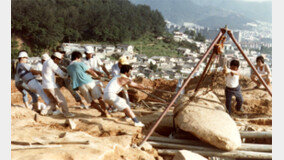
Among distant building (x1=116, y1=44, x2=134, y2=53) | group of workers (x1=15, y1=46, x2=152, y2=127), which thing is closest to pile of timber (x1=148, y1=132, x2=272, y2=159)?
group of workers (x1=15, y1=46, x2=152, y2=127)

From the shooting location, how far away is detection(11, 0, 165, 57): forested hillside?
60781 millimetres

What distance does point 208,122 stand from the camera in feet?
17.4

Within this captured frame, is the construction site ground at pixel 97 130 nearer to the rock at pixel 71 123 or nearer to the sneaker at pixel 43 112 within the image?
the rock at pixel 71 123

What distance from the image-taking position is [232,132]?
5.13m

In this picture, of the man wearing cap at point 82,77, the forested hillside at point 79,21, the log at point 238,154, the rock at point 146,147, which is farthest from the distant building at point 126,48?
the log at point 238,154

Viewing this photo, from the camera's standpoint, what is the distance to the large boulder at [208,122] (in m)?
5.02

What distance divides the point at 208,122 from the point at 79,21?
7105 centimetres

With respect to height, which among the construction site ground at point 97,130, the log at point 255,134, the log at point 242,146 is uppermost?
the construction site ground at point 97,130

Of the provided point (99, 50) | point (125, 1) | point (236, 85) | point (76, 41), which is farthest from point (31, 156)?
point (125, 1)

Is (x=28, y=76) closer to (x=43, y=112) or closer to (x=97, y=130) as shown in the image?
(x=43, y=112)

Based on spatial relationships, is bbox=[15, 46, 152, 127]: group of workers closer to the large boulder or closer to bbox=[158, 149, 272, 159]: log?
the large boulder

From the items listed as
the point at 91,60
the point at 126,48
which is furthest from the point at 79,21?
the point at 91,60

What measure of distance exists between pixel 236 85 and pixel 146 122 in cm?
257

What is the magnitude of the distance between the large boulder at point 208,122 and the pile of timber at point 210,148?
0.58 feet
